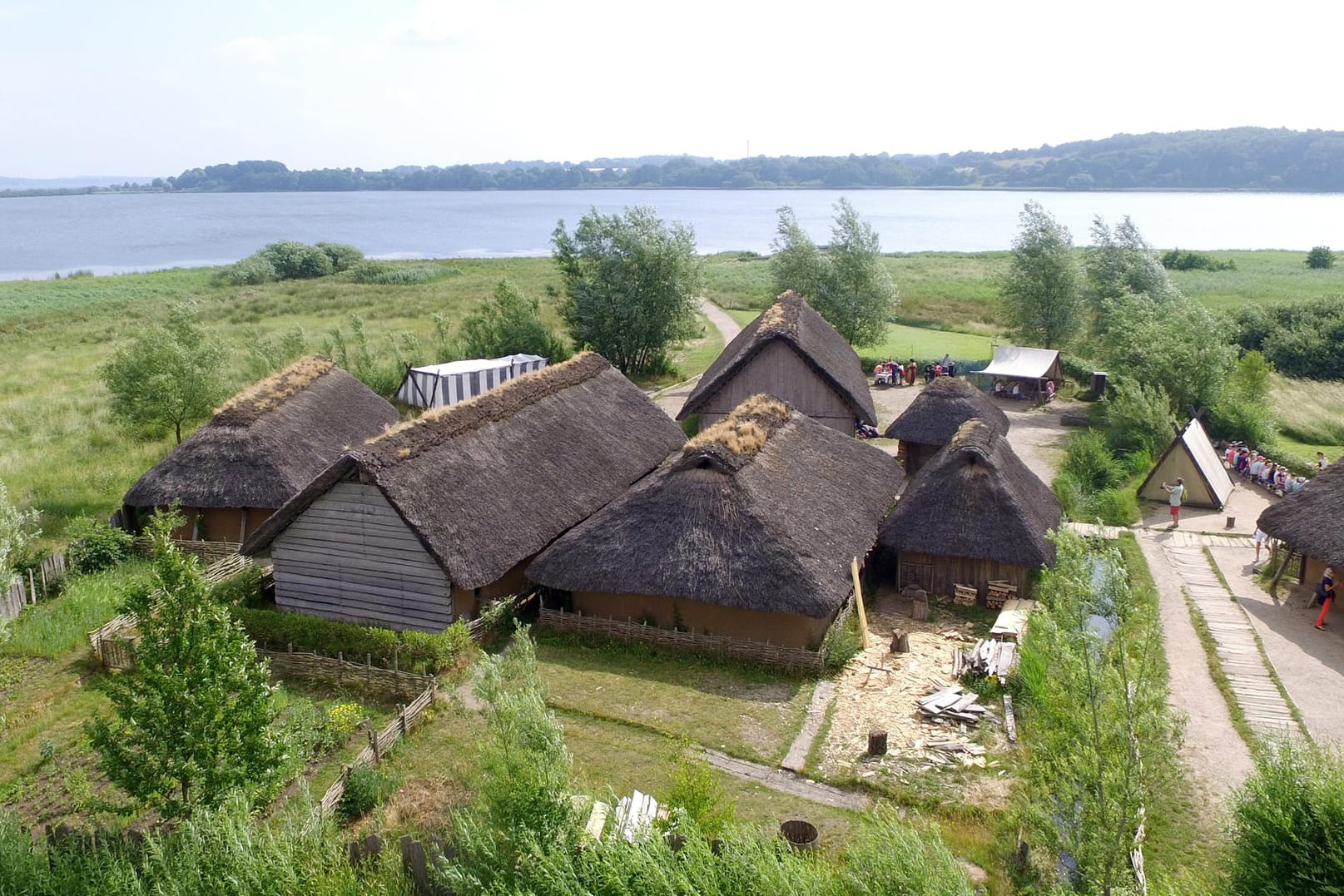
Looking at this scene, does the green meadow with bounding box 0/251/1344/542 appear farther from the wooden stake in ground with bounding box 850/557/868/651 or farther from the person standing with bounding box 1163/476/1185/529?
the wooden stake in ground with bounding box 850/557/868/651

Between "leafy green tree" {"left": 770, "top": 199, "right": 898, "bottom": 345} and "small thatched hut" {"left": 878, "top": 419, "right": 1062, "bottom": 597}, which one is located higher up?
"leafy green tree" {"left": 770, "top": 199, "right": 898, "bottom": 345}

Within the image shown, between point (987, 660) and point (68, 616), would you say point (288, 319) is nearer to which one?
point (68, 616)

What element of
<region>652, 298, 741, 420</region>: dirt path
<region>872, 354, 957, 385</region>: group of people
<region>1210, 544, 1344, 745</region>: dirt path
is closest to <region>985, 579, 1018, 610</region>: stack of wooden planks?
<region>1210, 544, 1344, 745</region>: dirt path

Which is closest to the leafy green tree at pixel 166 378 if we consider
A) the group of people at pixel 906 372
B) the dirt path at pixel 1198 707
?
the dirt path at pixel 1198 707

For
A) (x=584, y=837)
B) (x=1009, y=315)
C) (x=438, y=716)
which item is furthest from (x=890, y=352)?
(x=584, y=837)

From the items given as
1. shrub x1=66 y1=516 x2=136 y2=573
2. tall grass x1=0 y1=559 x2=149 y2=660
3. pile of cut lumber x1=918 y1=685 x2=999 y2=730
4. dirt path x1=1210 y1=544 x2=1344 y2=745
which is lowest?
dirt path x1=1210 y1=544 x2=1344 y2=745

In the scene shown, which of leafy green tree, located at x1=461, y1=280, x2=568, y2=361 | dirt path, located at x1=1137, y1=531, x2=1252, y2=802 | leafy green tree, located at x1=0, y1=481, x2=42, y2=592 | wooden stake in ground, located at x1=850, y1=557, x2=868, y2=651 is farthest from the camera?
leafy green tree, located at x1=461, y1=280, x2=568, y2=361

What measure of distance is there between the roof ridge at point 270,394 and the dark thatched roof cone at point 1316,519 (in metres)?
25.0

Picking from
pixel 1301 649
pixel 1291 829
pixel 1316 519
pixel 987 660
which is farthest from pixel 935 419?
pixel 1291 829

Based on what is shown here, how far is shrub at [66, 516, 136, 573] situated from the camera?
76.8 ft

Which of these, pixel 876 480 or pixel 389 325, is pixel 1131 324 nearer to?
pixel 876 480

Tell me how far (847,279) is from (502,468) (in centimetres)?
3162

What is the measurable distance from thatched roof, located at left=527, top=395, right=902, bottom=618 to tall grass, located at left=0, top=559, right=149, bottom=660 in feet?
28.8

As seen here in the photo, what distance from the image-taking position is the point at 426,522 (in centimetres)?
1909
